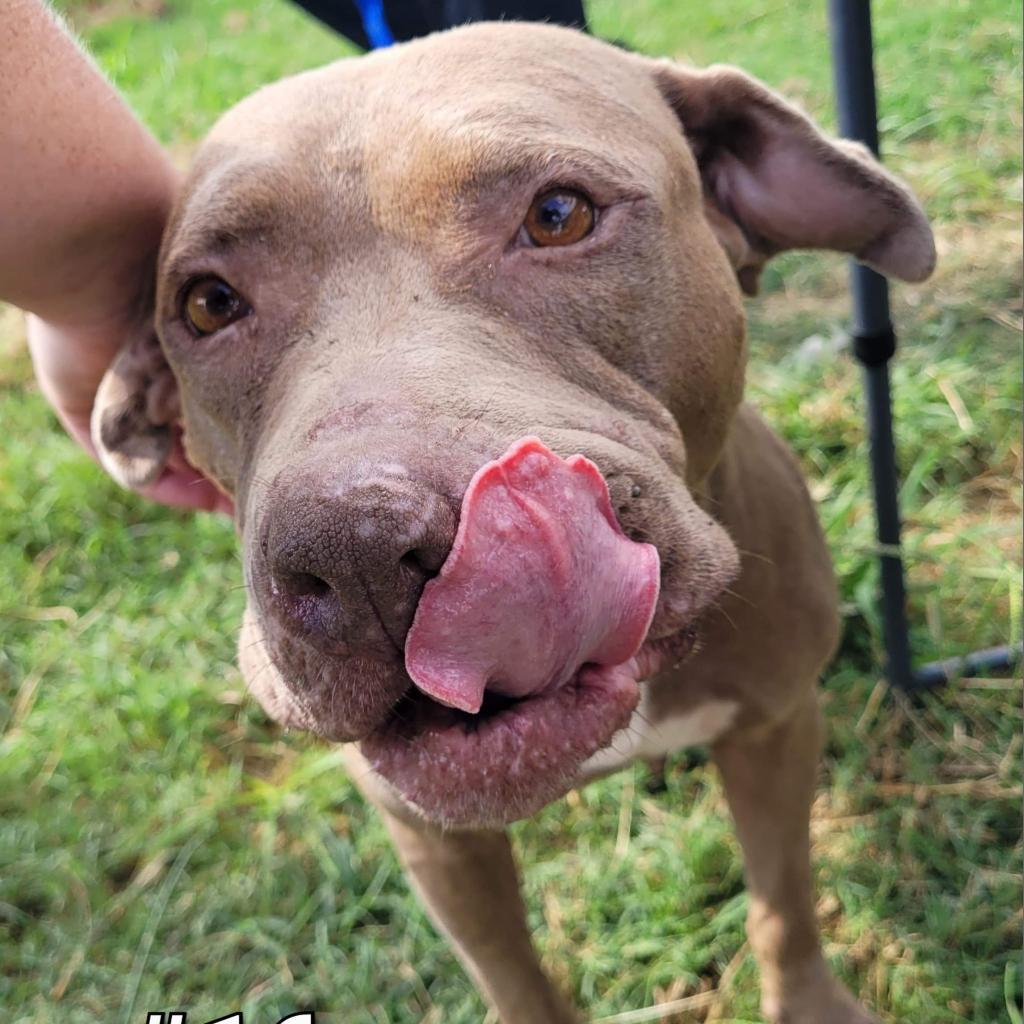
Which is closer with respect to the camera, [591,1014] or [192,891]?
[591,1014]

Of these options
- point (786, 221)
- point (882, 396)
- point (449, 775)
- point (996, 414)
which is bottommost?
point (996, 414)

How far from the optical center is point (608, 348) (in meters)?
1.74

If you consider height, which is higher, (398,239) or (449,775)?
(398,239)

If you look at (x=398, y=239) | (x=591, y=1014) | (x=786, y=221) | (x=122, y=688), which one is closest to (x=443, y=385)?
(x=398, y=239)

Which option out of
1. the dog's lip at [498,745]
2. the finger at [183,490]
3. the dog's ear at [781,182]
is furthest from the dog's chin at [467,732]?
the finger at [183,490]

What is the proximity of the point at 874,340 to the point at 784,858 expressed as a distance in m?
1.07

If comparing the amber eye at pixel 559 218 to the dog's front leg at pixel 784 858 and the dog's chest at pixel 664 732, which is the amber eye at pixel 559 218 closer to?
the dog's chest at pixel 664 732

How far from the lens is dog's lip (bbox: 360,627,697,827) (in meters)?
1.45

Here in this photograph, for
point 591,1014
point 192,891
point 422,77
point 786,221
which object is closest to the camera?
point 422,77

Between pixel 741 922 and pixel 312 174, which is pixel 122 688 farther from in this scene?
pixel 312 174

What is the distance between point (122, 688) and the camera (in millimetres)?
3697

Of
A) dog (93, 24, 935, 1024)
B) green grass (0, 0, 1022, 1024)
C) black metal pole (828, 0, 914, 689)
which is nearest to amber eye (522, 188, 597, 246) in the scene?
dog (93, 24, 935, 1024)

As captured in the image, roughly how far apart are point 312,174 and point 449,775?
86cm

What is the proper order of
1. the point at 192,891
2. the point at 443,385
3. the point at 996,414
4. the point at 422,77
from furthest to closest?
the point at 996,414 → the point at 192,891 → the point at 422,77 → the point at 443,385
